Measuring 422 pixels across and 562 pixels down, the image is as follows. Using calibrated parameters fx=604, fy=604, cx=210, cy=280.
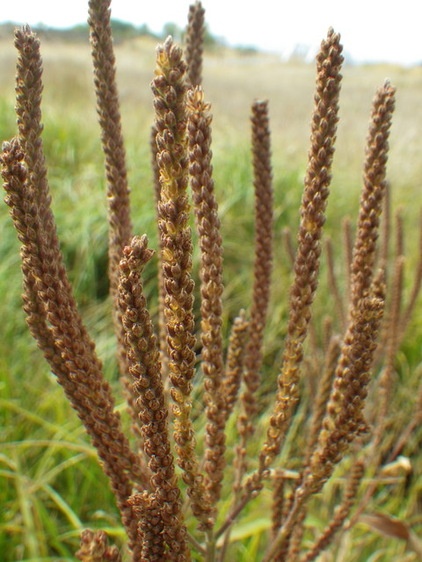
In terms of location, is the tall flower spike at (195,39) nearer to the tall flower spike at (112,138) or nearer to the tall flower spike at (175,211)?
the tall flower spike at (112,138)

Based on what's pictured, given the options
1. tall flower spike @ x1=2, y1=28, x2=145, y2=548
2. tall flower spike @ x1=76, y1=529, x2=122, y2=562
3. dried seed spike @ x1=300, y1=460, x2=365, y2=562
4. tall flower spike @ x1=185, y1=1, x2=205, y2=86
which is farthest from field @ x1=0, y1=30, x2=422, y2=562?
tall flower spike @ x1=76, y1=529, x2=122, y2=562

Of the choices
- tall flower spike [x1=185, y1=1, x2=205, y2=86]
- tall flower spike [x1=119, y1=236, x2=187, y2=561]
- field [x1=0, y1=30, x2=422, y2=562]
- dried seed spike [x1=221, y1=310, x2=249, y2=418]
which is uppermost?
tall flower spike [x1=185, y1=1, x2=205, y2=86]

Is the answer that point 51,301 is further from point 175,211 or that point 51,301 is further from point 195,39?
point 195,39

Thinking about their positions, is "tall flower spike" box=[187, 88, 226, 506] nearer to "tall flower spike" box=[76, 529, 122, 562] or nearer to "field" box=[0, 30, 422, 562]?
"tall flower spike" box=[76, 529, 122, 562]

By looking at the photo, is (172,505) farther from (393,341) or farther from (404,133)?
(404,133)

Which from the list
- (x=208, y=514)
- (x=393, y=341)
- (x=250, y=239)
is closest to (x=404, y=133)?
(x=250, y=239)

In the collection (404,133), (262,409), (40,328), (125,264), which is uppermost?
(125,264)

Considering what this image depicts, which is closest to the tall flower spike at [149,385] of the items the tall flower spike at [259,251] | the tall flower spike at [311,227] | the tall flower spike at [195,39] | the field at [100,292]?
the tall flower spike at [311,227]

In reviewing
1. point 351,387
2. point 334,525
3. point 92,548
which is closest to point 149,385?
point 92,548
